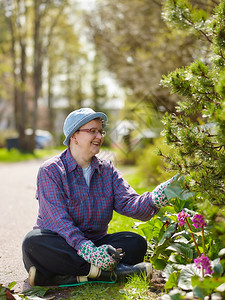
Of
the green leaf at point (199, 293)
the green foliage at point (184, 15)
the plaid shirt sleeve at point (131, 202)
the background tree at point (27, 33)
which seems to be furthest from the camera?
the background tree at point (27, 33)

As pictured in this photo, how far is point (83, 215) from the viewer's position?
10.5 feet

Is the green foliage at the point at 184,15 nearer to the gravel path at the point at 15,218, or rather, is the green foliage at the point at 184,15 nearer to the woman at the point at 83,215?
the woman at the point at 83,215

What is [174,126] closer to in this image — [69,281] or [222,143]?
[222,143]

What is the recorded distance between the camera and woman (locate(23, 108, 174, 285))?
9.82ft

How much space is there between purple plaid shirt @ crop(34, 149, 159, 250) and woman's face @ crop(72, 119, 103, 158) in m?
0.11

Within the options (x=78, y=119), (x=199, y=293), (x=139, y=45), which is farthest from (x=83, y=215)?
(x=139, y=45)

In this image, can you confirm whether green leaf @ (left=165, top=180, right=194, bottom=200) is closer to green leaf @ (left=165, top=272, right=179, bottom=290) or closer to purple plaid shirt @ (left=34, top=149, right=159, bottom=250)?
purple plaid shirt @ (left=34, top=149, right=159, bottom=250)

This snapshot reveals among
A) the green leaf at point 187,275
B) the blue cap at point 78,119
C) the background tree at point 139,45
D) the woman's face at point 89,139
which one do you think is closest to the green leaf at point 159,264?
the green leaf at point 187,275

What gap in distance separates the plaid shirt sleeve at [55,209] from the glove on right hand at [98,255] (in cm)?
5

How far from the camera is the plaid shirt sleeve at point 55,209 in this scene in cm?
297

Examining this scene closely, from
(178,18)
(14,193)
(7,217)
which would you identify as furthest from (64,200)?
(14,193)

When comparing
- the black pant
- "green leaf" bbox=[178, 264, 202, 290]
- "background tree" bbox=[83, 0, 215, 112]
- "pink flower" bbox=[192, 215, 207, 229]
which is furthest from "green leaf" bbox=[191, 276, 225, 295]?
"background tree" bbox=[83, 0, 215, 112]

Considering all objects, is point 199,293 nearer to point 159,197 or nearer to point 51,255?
point 159,197

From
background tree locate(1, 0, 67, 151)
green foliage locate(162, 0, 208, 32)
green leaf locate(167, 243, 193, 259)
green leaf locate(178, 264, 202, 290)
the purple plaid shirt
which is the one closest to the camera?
green leaf locate(178, 264, 202, 290)
